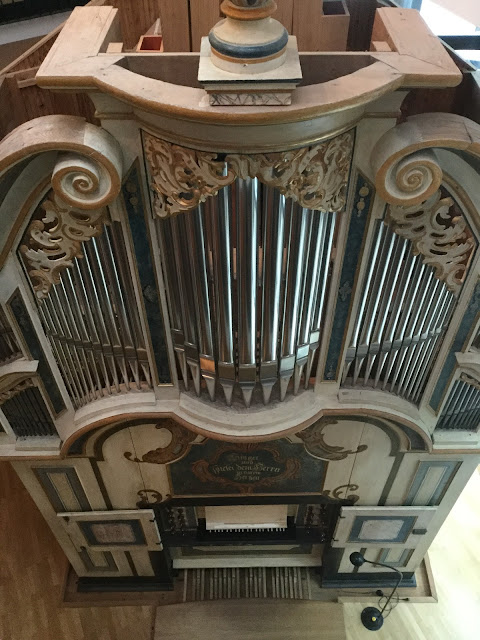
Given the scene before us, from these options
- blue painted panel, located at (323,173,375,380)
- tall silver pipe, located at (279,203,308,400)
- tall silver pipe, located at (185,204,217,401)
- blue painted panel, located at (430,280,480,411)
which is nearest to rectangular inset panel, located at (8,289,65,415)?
tall silver pipe, located at (185,204,217,401)

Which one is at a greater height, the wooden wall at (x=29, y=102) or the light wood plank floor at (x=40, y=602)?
the wooden wall at (x=29, y=102)

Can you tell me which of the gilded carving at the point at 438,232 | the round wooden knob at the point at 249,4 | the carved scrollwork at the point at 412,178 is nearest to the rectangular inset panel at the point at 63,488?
the gilded carving at the point at 438,232

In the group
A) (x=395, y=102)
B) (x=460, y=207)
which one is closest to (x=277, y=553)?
(x=460, y=207)

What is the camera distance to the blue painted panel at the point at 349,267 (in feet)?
8.66

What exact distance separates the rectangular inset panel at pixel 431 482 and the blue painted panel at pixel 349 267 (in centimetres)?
127

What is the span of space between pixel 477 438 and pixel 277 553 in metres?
2.31

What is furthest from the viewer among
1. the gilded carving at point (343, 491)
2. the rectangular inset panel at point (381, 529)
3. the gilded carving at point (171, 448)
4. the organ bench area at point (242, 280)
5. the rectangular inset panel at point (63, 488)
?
the rectangular inset panel at point (381, 529)

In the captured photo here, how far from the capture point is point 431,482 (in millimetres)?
4309

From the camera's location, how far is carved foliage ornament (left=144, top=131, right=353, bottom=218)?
2336 mm

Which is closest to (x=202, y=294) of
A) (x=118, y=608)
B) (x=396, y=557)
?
(x=396, y=557)

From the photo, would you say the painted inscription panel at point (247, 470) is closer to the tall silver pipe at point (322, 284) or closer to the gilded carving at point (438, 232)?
the tall silver pipe at point (322, 284)

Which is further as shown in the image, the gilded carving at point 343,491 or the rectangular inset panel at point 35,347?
the gilded carving at point 343,491

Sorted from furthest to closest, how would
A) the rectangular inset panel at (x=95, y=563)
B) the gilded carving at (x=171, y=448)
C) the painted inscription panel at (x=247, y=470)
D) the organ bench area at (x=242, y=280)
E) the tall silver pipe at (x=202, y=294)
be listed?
the rectangular inset panel at (x=95, y=563), the painted inscription panel at (x=247, y=470), the gilded carving at (x=171, y=448), the tall silver pipe at (x=202, y=294), the organ bench area at (x=242, y=280)

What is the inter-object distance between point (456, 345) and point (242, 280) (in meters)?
1.35
